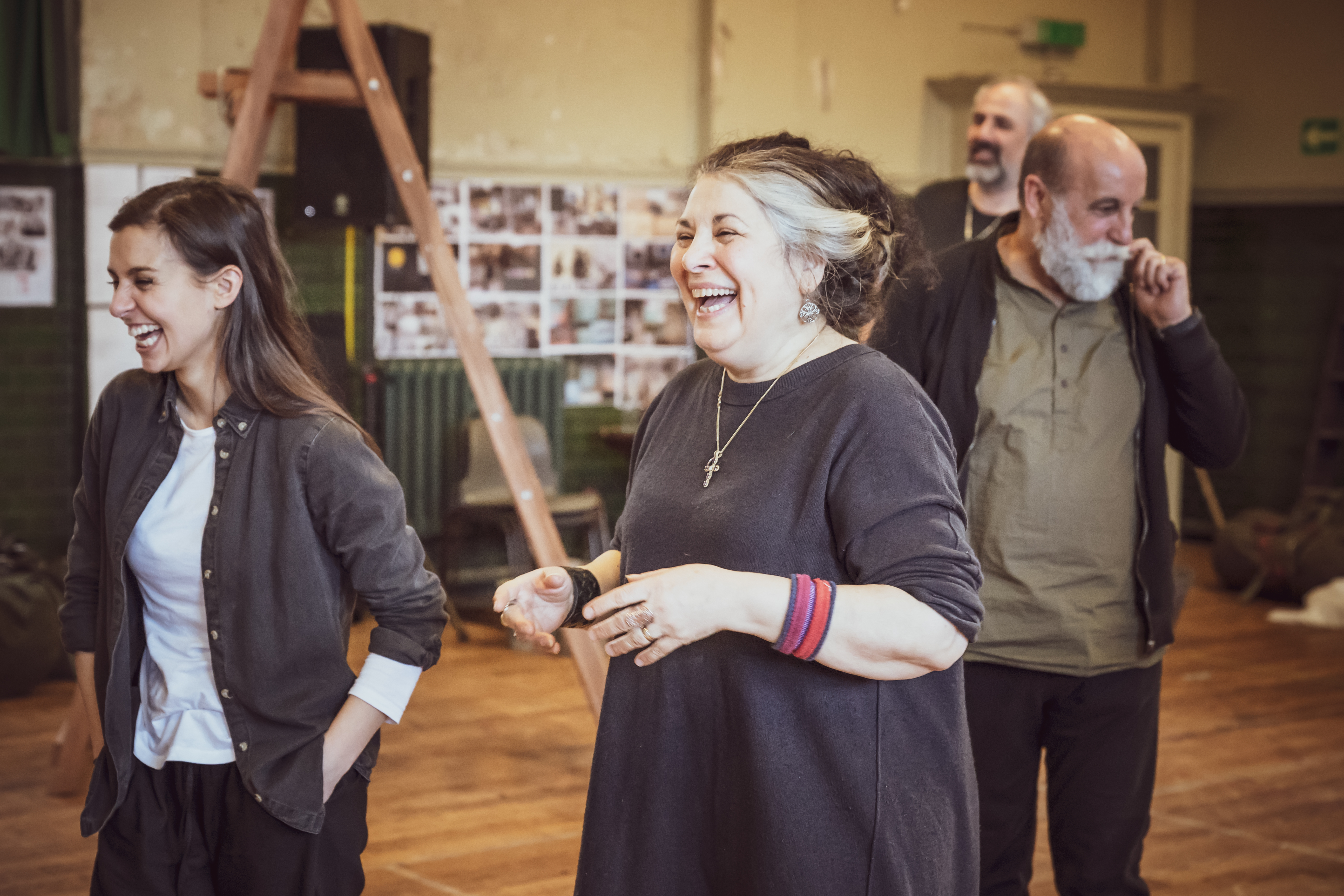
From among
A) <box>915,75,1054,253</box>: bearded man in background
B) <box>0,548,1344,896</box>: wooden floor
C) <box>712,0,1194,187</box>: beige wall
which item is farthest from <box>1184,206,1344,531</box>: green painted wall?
<box>915,75,1054,253</box>: bearded man in background

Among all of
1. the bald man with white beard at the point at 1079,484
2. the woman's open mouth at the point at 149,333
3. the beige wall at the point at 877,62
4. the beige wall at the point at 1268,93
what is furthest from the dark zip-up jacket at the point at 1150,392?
the beige wall at the point at 1268,93

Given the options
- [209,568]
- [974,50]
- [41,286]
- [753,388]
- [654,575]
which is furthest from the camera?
[974,50]

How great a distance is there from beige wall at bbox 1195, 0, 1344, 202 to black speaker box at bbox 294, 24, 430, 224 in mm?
5400

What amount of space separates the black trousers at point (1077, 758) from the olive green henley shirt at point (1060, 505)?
5 cm

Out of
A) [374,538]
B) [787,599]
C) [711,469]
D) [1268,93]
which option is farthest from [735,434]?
[1268,93]

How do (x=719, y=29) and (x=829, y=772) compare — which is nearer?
(x=829, y=772)

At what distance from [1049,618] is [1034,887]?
53.2 inches

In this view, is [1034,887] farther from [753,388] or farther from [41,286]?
[41,286]

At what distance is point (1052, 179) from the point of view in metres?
2.58

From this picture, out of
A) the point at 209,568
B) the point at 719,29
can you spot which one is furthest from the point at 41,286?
the point at 209,568

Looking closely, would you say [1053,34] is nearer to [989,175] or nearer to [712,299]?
[989,175]

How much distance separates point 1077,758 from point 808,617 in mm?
1319

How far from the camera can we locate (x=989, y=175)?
4.05 m

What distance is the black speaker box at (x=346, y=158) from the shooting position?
19.2 ft
